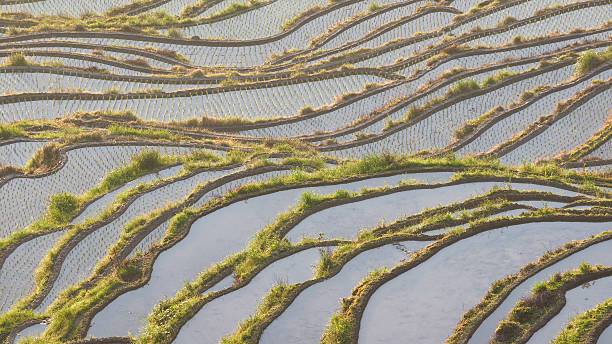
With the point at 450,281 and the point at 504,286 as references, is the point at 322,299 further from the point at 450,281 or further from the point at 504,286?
the point at 504,286

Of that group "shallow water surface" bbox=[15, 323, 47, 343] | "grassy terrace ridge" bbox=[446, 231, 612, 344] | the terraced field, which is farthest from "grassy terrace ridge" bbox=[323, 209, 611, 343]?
"shallow water surface" bbox=[15, 323, 47, 343]

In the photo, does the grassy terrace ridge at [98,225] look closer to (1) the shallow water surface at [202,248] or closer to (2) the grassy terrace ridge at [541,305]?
(1) the shallow water surface at [202,248]

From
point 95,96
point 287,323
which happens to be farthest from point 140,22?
point 287,323

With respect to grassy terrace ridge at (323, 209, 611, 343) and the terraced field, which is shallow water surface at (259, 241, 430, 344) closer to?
the terraced field

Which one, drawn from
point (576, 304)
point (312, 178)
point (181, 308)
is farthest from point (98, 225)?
point (576, 304)

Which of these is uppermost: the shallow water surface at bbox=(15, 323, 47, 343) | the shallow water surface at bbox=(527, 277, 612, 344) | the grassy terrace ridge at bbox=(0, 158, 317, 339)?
the grassy terrace ridge at bbox=(0, 158, 317, 339)

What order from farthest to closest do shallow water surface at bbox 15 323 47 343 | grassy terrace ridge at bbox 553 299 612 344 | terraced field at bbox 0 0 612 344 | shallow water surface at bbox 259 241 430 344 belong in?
shallow water surface at bbox 15 323 47 343, terraced field at bbox 0 0 612 344, shallow water surface at bbox 259 241 430 344, grassy terrace ridge at bbox 553 299 612 344
